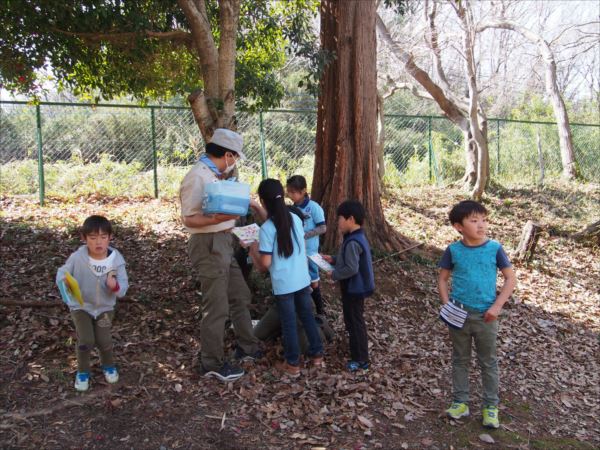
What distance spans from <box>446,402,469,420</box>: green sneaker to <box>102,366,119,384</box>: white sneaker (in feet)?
8.24

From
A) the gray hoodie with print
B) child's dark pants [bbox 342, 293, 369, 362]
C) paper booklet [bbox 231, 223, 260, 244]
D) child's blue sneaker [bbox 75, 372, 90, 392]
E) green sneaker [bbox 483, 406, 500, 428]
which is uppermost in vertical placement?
paper booklet [bbox 231, 223, 260, 244]

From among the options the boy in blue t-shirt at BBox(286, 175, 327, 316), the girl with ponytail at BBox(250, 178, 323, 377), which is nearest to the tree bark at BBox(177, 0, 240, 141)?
the boy in blue t-shirt at BBox(286, 175, 327, 316)

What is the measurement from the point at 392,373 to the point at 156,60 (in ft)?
15.6

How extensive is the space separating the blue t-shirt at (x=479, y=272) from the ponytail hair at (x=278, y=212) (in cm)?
128

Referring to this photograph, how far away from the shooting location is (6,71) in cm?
647

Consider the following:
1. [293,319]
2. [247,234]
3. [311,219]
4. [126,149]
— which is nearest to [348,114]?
[311,219]

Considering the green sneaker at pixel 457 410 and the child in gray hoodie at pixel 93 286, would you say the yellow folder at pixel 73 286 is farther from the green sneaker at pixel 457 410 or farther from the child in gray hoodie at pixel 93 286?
the green sneaker at pixel 457 410

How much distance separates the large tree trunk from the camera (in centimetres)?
702

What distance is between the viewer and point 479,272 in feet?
12.7

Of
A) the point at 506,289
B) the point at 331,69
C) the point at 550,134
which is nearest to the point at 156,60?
the point at 331,69

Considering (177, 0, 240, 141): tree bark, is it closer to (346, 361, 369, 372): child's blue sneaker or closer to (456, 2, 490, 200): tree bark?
(346, 361, 369, 372): child's blue sneaker

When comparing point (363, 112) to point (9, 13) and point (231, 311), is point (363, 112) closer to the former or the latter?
point (231, 311)

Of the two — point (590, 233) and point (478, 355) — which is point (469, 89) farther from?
point (478, 355)

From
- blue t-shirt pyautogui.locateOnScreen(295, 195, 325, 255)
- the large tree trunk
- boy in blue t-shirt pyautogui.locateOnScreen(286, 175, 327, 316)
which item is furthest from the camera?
the large tree trunk
